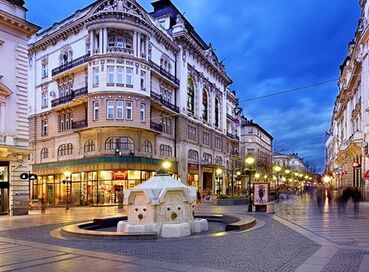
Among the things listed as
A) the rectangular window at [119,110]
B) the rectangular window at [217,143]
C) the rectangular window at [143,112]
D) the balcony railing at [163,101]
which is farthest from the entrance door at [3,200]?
the rectangular window at [217,143]

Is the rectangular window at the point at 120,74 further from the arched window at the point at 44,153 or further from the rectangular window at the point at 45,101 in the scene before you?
the arched window at the point at 44,153

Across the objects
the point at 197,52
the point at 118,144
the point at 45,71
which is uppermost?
the point at 197,52

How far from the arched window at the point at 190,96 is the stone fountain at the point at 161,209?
40.7 metres

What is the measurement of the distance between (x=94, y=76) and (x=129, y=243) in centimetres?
3168

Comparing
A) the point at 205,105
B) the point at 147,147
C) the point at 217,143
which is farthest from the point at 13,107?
the point at 217,143

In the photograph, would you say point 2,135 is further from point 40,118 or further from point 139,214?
point 40,118

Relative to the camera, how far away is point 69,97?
47.0m

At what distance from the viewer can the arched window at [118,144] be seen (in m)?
42.7

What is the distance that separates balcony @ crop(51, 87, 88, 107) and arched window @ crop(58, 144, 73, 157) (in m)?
4.85

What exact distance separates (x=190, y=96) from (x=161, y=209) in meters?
43.1

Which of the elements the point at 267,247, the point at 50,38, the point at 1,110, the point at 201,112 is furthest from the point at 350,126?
the point at 267,247

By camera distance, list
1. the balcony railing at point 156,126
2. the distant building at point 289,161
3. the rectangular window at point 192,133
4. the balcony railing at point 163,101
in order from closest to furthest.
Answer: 1. the balcony railing at point 156,126
2. the balcony railing at point 163,101
3. the rectangular window at point 192,133
4. the distant building at point 289,161

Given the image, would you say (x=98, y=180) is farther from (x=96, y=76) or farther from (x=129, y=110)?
(x=96, y=76)

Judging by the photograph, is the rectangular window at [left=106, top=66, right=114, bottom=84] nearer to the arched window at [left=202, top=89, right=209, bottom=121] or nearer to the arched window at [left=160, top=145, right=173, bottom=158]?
the arched window at [left=160, top=145, right=173, bottom=158]
